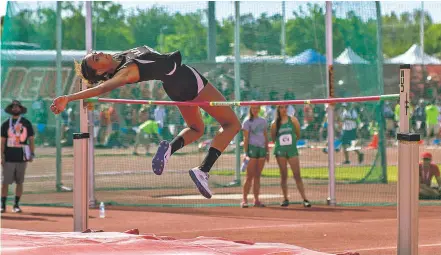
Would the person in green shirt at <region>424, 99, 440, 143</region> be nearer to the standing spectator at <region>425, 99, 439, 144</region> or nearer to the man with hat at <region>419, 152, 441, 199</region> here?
the standing spectator at <region>425, 99, 439, 144</region>

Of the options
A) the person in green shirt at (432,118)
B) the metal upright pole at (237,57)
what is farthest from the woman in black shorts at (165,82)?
the person in green shirt at (432,118)

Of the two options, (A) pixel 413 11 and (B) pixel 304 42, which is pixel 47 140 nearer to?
(B) pixel 304 42

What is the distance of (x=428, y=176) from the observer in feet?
49.4

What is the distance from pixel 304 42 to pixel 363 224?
3732mm

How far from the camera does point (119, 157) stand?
15516 millimetres

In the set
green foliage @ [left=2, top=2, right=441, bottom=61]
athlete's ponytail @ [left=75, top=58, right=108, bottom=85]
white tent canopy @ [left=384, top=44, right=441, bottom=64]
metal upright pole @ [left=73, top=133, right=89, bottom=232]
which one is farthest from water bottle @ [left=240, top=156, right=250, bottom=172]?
athlete's ponytail @ [left=75, top=58, right=108, bottom=85]

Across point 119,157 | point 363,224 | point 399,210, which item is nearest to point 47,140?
point 119,157

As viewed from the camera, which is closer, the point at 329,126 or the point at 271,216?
the point at 271,216

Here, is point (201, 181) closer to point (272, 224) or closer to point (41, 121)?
point (272, 224)

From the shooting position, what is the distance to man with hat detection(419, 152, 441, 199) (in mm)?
14977

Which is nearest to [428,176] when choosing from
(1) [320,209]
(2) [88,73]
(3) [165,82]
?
(1) [320,209]

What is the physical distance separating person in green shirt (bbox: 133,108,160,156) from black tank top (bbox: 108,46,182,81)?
6.90 m

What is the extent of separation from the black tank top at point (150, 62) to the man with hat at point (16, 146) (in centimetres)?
634

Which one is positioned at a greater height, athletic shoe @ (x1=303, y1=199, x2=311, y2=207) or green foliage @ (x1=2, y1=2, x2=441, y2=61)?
green foliage @ (x1=2, y1=2, x2=441, y2=61)
